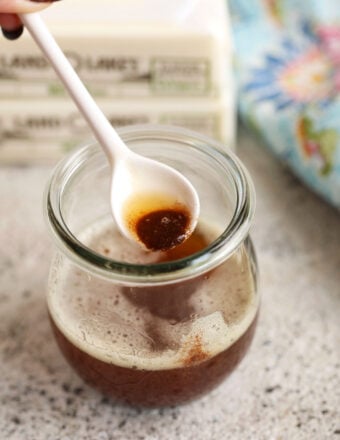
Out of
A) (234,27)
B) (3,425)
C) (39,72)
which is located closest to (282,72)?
(234,27)

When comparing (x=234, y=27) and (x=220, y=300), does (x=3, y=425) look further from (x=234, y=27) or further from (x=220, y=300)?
(x=234, y=27)

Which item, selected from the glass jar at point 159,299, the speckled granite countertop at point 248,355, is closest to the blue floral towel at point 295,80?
the speckled granite countertop at point 248,355

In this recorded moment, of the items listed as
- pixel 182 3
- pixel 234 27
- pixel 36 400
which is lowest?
pixel 36 400

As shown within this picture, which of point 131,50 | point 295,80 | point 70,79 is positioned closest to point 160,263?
point 70,79

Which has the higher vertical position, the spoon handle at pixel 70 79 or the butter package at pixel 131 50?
the spoon handle at pixel 70 79

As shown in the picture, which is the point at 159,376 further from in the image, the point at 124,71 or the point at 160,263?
the point at 124,71

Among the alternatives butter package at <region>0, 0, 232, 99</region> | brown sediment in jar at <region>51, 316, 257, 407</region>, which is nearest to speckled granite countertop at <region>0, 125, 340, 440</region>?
brown sediment in jar at <region>51, 316, 257, 407</region>

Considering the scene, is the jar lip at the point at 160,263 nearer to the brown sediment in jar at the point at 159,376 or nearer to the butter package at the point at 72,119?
the brown sediment in jar at the point at 159,376
